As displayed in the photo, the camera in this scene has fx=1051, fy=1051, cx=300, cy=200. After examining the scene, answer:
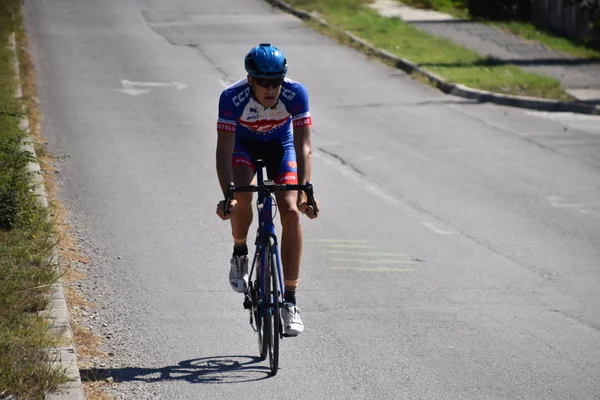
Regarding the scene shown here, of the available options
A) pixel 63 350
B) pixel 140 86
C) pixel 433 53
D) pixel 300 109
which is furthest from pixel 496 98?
pixel 63 350

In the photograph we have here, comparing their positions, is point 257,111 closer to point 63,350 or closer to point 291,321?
point 291,321

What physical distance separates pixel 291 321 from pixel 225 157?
1.15m

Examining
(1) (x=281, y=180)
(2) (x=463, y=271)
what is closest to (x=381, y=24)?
(2) (x=463, y=271)

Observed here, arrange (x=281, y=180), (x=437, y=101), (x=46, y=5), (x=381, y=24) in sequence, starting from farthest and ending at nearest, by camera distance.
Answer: (x=46, y=5) → (x=381, y=24) → (x=437, y=101) → (x=281, y=180)

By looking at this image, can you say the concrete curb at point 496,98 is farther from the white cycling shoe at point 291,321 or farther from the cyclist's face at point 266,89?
the white cycling shoe at point 291,321

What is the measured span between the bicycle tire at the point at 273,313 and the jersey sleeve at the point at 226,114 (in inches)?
34.8

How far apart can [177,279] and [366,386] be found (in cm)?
279

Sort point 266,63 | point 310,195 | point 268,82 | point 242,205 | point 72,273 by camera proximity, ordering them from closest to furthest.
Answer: point 310,195
point 266,63
point 268,82
point 242,205
point 72,273

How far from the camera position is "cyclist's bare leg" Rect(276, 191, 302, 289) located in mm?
6820

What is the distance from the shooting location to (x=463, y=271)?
9.48m

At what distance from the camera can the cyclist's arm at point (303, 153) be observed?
6.90 m

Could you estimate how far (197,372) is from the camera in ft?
22.0

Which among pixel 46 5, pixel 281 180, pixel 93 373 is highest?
pixel 281 180

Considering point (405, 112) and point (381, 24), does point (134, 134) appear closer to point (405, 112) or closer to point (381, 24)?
point (405, 112)
